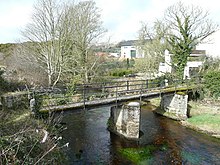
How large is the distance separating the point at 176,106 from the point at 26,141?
653 inches

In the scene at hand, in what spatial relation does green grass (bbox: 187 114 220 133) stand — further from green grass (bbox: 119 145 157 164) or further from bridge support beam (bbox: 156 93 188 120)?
green grass (bbox: 119 145 157 164)

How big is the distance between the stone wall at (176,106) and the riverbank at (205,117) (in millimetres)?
851

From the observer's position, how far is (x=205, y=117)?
66.1 ft

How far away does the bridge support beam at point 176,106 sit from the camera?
21.5m

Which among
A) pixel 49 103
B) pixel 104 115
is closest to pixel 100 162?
pixel 49 103

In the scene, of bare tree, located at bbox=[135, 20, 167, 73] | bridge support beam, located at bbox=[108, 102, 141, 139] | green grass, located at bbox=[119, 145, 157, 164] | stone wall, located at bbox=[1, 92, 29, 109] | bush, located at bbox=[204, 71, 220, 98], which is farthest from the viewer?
bare tree, located at bbox=[135, 20, 167, 73]

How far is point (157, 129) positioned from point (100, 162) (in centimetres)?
733

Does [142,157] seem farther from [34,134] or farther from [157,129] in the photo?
[34,134]

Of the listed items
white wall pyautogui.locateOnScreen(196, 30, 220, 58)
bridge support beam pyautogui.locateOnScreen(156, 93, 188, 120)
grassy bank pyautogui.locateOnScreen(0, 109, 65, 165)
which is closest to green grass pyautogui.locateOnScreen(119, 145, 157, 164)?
grassy bank pyautogui.locateOnScreen(0, 109, 65, 165)

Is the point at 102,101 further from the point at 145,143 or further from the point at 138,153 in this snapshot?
the point at 145,143

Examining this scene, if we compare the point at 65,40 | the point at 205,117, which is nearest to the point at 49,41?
the point at 65,40

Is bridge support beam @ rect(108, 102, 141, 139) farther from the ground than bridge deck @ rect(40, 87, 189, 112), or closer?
closer

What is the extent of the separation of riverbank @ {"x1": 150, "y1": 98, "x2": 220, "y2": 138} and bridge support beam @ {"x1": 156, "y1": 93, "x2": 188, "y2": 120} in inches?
34.0

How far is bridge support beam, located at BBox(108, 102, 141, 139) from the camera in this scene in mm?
16359
